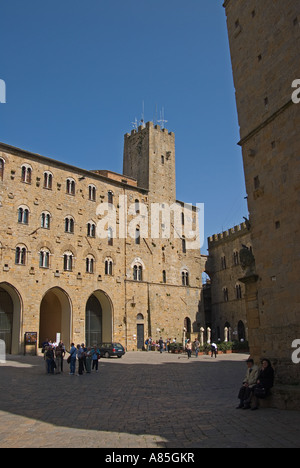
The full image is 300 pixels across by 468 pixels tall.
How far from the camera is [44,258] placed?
31.7m

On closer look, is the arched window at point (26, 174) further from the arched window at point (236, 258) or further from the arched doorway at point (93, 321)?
the arched window at point (236, 258)

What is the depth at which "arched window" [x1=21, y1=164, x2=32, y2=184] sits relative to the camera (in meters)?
31.9

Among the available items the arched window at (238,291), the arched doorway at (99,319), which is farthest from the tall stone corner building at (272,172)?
the arched window at (238,291)

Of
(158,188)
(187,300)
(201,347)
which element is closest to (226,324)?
(187,300)

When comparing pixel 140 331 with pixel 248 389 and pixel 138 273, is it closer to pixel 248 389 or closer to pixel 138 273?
pixel 138 273

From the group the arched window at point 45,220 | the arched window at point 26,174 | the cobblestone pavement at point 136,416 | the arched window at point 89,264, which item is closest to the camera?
the cobblestone pavement at point 136,416

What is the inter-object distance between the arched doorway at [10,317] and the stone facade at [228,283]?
21.3 metres

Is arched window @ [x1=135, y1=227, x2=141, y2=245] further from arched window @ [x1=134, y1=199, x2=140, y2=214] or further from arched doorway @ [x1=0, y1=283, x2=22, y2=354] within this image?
arched doorway @ [x1=0, y1=283, x2=22, y2=354]

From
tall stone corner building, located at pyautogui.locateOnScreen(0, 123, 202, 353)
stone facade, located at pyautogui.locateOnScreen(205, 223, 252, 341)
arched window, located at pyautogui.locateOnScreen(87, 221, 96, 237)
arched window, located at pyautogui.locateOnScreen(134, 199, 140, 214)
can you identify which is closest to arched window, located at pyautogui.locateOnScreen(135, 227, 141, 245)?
tall stone corner building, located at pyautogui.locateOnScreen(0, 123, 202, 353)

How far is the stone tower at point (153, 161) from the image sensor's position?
4194cm

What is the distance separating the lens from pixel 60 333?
3309cm

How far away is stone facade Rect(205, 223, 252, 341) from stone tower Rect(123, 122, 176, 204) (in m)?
7.90

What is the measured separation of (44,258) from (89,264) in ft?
13.6

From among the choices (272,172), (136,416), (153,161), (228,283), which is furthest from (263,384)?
(153,161)
